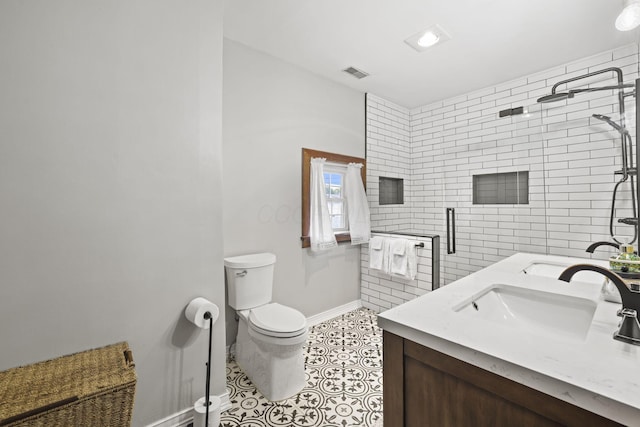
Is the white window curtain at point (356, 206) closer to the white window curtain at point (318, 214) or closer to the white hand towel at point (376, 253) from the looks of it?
the white hand towel at point (376, 253)

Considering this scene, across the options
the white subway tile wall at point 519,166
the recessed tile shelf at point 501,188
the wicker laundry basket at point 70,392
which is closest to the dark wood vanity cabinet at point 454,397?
the wicker laundry basket at point 70,392

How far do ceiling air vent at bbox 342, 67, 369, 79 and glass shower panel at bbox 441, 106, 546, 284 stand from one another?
1.24 meters

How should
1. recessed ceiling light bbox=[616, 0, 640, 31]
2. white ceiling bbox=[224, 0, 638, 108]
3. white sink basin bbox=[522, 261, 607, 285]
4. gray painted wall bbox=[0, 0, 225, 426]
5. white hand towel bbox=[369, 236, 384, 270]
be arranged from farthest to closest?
white hand towel bbox=[369, 236, 384, 270]
white ceiling bbox=[224, 0, 638, 108]
white sink basin bbox=[522, 261, 607, 285]
recessed ceiling light bbox=[616, 0, 640, 31]
gray painted wall bbox=[0, 0, 225, 426]

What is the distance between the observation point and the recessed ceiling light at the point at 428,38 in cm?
224

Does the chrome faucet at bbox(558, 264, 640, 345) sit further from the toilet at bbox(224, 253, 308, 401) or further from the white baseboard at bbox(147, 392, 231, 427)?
the white baseboard at bbox(147, 392, 231, 427)

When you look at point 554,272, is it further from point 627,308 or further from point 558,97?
point 558,97

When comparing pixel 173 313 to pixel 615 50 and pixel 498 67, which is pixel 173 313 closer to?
pixel 498 67

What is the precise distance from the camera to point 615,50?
2.48 metres

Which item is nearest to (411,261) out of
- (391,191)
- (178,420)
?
(391,191)

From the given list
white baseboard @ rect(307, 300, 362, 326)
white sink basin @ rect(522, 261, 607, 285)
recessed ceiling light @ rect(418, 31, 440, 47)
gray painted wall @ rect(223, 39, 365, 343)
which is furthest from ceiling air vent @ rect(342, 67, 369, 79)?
white baseboard @ rect(307, 300, 362, 326)

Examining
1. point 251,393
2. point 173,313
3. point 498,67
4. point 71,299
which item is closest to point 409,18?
point 498,67

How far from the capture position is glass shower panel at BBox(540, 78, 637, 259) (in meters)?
1.32

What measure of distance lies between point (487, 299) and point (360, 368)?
4.39 feet

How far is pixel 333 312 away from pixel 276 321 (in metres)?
1.35
